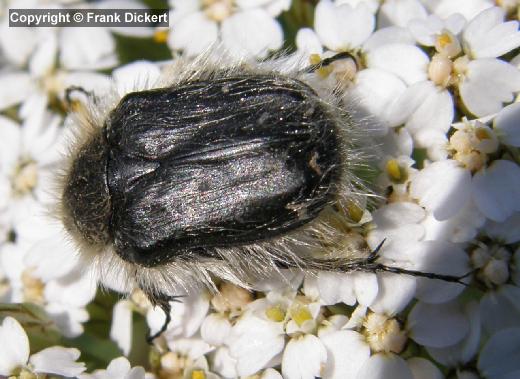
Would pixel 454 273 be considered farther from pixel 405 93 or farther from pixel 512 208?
pixel 405 93

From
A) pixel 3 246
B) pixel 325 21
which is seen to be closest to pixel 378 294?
pixel 325 21

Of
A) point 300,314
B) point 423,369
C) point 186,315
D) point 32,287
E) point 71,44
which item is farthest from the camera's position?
point 71,44

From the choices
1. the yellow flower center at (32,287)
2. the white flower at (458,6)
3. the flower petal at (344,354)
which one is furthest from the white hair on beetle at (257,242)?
the white flower at (458,6)

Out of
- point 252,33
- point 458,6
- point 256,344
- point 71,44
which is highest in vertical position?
point 458,6

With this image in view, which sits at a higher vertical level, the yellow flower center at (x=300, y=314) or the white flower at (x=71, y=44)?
the white flower at (x=71, y=44)

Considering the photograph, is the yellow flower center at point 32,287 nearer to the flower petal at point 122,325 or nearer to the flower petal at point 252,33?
the flower petal at point 122,325

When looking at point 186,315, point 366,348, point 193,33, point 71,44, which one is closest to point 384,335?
point 366,348

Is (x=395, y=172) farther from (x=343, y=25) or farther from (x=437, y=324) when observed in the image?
(x=343, y=25)
